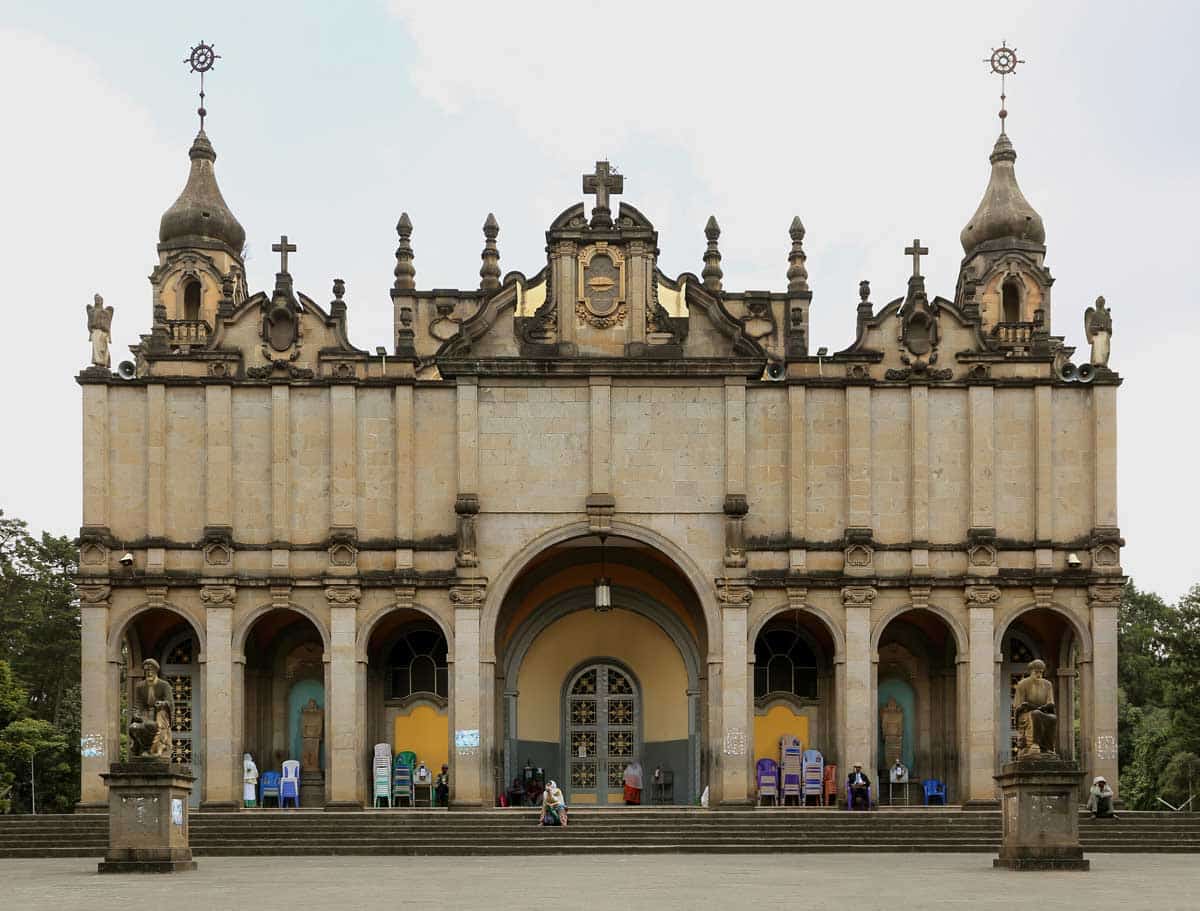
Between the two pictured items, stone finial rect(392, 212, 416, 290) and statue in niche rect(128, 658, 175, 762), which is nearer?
statue in niche rect(128, 658, 175, 762)

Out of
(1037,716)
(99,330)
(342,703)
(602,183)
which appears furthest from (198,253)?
(1037,716)

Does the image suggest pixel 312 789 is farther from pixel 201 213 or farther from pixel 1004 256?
pixel 1004 256

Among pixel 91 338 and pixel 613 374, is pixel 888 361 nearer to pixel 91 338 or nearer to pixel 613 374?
pixel 613 374

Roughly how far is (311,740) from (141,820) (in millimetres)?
15055

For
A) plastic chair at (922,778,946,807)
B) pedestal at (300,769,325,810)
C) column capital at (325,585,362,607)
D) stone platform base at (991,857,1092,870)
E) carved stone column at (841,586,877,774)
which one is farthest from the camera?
pedestal at (300,769,325,810)

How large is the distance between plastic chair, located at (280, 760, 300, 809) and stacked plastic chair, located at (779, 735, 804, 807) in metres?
11.1

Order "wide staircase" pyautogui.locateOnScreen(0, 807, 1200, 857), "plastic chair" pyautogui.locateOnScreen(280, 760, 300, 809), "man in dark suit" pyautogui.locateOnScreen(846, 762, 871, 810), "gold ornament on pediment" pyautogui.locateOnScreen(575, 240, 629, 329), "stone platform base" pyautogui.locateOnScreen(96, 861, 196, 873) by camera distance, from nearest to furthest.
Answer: "stone platform base" pyautogui.locateOnScreen(96, 861, 196, 873) → "wide staircase" pyautogui.locateOnScreen(0, 807, 1200, 857) → "man in dark suit" pyautogui.locateOnScreen(846, 762, 871, 810) → "plastic chair" pyautogui.locateOnScreen(280, 760, 300, 809) → "gold ornament on pediment" pyautogui.locateOnScreen(575, 240, 629, 329)

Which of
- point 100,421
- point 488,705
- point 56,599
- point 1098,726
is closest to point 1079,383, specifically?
point 1098,726

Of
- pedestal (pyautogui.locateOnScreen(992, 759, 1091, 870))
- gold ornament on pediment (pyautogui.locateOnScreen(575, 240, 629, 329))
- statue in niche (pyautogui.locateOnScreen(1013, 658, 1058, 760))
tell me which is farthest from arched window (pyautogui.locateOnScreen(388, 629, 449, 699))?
pedestal (pyautogui.locateOnScreen(992, 759, 1091, 870))

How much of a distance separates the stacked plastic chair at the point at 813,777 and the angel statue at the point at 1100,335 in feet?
36.4

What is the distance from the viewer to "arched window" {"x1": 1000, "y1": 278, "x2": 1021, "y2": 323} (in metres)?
48.7

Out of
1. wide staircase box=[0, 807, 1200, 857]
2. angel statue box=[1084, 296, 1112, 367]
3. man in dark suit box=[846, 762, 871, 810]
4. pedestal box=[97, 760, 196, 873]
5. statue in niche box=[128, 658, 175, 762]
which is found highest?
angel statue box=[1084, 296, 1112, 367]

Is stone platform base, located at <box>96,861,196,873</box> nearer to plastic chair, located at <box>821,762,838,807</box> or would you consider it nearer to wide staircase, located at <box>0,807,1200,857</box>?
wide staircase, located at <box>0,807,1200,857</box>

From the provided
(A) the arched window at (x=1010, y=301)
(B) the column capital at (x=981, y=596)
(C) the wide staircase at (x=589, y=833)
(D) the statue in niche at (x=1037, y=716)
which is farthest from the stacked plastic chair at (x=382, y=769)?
(A) the arched window at (x=1010, y=301)
